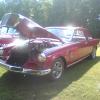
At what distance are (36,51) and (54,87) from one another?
3.41ft

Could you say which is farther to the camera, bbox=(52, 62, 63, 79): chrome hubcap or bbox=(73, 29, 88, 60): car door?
bbox=(73, 29, 88, 60): car door

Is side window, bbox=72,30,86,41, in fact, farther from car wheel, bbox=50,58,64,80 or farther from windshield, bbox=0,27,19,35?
windshield, bbox=0,27,19,35

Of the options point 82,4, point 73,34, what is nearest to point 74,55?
point 73,34

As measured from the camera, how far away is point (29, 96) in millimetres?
6000

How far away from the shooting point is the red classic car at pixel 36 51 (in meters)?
6.61

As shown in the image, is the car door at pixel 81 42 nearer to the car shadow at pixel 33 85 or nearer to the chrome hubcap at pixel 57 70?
the car shadow at pixel 33 85

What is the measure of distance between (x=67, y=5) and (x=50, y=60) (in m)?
24.6

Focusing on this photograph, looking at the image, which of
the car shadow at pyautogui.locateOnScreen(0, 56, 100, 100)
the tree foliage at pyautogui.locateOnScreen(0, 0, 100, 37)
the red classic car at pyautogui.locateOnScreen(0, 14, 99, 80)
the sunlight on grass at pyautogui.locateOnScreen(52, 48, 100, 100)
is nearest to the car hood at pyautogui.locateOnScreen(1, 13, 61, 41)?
the red classic car at pyautogui.locateOnScreen(0, 14, 99, 80)

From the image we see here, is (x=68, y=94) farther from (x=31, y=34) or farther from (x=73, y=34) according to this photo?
(x=73, y=34)

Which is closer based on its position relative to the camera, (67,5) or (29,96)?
(29,96)

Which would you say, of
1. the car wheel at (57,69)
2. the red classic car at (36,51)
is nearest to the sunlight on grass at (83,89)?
the car wheel at (57,69)

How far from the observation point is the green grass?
6.00 metres

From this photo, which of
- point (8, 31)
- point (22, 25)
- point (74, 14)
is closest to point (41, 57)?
point (22, 25)

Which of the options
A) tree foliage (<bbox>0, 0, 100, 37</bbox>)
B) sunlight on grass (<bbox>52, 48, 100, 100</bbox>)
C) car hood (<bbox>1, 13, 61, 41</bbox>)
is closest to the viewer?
sunlight on grass (<bbox>52, 48, 100, 100</bbox>)
